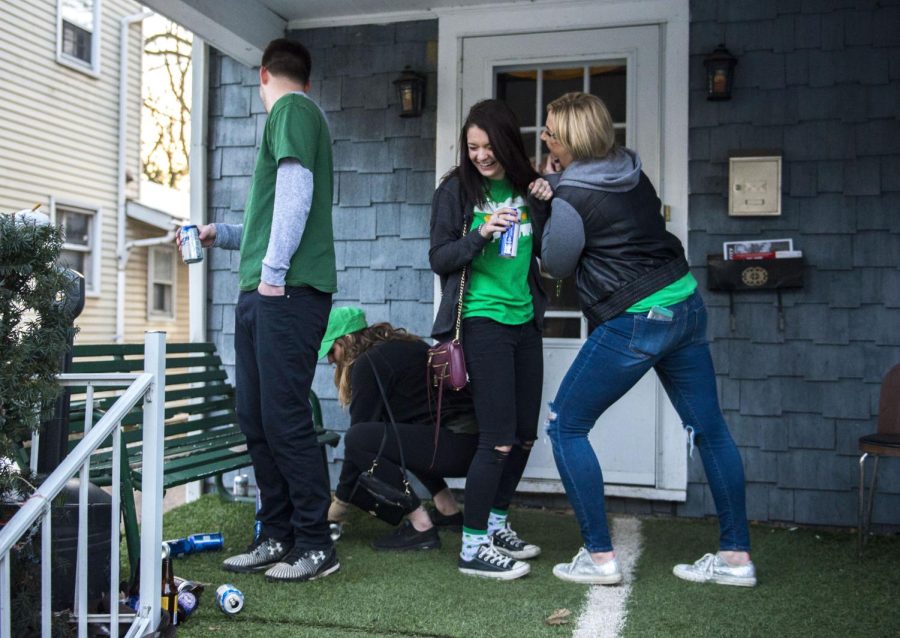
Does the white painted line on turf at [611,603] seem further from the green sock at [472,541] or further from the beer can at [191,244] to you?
the beer can at [191,244]

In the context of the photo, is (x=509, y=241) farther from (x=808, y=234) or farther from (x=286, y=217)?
(x=808, y=234)

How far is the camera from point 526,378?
3154 mm

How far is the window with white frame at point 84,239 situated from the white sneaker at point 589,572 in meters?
9.56

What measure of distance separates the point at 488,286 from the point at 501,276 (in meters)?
0.06

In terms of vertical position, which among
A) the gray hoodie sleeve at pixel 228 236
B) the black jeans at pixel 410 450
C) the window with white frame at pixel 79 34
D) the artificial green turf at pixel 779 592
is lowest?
the artificial green turf at pixel 779 592

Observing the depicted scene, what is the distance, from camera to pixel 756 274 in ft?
12.9

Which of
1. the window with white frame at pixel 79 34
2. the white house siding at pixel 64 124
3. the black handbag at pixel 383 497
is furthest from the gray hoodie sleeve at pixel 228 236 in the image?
the window with white frame at pixel 79 34

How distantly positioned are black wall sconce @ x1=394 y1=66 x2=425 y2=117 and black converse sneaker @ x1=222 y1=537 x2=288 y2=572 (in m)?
2.27

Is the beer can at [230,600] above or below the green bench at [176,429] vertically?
below

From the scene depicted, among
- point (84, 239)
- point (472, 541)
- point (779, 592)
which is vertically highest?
point (84, 239)

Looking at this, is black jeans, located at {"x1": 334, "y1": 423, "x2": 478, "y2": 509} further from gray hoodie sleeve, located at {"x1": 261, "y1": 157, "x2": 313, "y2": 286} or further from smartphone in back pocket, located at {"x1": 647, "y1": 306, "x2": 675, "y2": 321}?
smartphone in back pocket, located at {"x1": 647, "y1": 306, "x2": 675, "y2": 321}

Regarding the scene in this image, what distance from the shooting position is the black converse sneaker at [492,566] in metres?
3.01

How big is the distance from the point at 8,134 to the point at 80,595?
9434mm

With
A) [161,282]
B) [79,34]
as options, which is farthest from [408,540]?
[161,282]
